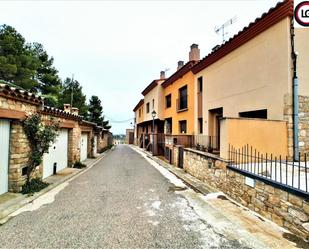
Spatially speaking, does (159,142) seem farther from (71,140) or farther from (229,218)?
(229,218)

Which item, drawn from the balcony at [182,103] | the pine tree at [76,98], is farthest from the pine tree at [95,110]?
the balcony at [182,103]

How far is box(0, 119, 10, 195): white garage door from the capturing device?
6.73 m

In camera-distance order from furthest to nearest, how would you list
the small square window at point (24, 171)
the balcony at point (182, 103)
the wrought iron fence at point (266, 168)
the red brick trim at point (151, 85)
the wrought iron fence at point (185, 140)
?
the red brick trim at point (151, 85), the balcony at point (182, 103), the wrought iron fence at point (185, 140), the small square window at point (24, 171), the wrought iron fence at point (266, 168)

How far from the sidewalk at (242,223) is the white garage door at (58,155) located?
6.97 meters

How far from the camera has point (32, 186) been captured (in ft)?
24.8

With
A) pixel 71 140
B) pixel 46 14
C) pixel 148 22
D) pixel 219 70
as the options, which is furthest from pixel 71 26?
pixel 219 70

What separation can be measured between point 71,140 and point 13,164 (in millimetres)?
6350

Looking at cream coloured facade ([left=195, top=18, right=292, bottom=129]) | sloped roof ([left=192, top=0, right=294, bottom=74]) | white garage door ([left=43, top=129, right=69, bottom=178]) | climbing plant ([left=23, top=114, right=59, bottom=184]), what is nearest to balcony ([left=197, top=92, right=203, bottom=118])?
cream coloured facade ([left=195, top=18, right=292, bottom=129])

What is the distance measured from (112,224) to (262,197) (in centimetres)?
366

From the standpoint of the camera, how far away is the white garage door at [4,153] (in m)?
6.73

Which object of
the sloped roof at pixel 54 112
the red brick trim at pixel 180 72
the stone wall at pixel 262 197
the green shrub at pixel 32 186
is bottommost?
the green shrub at pixel 32 186

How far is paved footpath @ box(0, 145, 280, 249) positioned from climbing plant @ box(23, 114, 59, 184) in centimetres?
132

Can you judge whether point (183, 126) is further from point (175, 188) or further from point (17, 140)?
point (17, 140)

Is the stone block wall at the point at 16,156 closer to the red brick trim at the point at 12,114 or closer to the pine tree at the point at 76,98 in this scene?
the red brick trim at the point at 12,114
